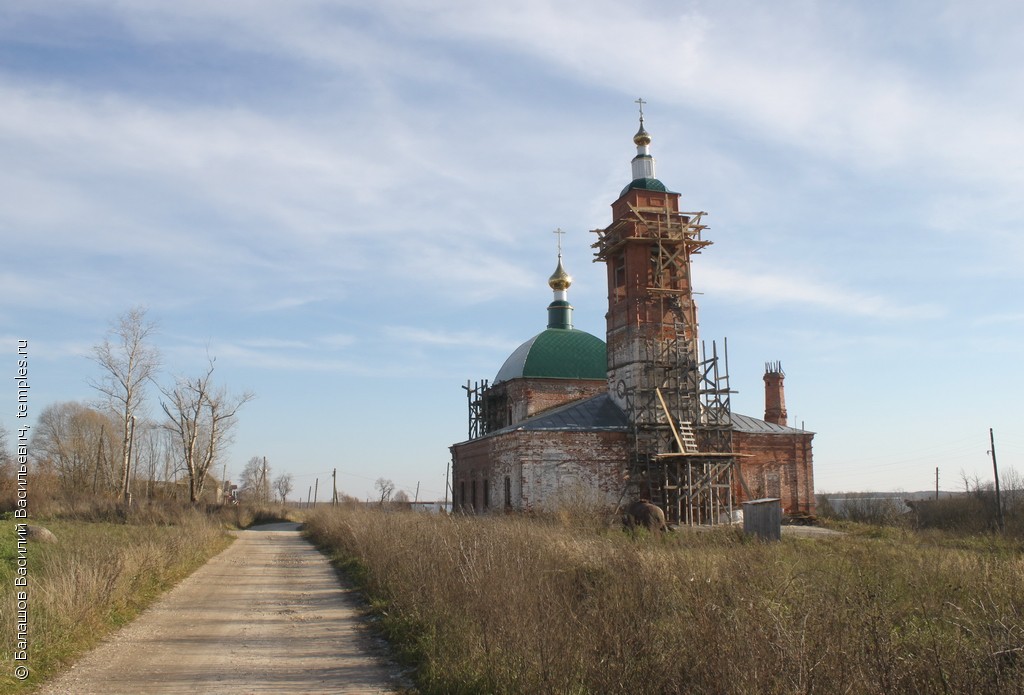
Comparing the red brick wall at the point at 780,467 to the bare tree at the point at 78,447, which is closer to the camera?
the red brick wall at the point at 780,467

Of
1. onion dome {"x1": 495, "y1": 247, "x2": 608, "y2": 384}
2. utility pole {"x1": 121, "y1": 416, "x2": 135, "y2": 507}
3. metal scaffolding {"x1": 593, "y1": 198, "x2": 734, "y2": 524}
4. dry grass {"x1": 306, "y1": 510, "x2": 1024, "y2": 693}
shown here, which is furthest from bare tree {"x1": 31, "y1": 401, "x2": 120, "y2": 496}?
dry grass {"x1": 306, "y1": 510, "x2": 1024, "y2": 693}

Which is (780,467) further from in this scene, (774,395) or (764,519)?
(764,519)

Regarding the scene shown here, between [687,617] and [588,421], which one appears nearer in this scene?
[687,617]

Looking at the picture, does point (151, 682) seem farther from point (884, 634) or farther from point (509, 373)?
point (509, 373)

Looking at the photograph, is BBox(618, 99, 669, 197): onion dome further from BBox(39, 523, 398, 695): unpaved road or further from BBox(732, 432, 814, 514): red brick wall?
BBox(39, 523, 398, 695): unpaved road

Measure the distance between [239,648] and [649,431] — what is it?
70.9 ft

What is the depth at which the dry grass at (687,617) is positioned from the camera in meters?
5.09

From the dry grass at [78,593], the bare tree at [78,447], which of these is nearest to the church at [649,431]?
the dry grass at [78,593]

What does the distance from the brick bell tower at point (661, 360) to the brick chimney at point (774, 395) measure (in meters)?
6.41

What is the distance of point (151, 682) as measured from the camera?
24.5ft

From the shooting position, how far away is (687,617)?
273 inches

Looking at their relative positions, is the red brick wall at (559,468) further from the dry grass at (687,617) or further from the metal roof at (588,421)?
the dry grass at (687,617)

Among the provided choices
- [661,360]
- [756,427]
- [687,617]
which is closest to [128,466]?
[661,360]

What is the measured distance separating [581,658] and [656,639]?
2.32ft
